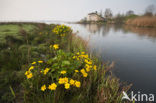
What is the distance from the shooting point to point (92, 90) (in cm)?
183

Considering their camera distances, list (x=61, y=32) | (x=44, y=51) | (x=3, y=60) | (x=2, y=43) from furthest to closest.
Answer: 1. (x=61, y=32)
2. (x=44, y=51)
3. (x=2, y=43)
4. (x=3, y=60)

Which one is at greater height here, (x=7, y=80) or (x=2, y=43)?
(x=2, y=43)

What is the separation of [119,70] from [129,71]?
0.33 metres

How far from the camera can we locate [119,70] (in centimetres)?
304

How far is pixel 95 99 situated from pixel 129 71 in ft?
6.88

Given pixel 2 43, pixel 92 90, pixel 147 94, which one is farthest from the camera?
pixel 2 43

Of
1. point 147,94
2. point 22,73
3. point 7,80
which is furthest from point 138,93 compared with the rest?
point 7,80

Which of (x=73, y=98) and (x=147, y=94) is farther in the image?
(x=147, y=94)

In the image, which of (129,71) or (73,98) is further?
(129,71)

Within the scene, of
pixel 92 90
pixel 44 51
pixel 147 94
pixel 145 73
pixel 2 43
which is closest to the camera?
pixel 92 90

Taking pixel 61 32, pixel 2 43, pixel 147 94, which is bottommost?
pixel 147 94

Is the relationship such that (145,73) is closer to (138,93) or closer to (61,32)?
(138,93)

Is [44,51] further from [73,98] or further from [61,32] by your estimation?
[73,98]

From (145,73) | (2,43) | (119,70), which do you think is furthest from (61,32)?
(145,73)
